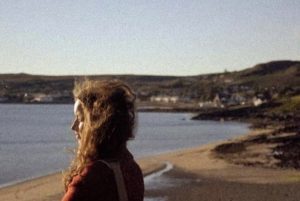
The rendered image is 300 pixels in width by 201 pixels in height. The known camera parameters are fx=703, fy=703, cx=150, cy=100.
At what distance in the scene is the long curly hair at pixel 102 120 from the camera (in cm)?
256

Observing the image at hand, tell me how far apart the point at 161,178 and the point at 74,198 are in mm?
22106

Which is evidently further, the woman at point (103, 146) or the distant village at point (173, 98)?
the distant village at point (173, 98)

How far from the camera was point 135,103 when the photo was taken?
2764 millimetres

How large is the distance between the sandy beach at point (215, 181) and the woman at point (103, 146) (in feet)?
51.9

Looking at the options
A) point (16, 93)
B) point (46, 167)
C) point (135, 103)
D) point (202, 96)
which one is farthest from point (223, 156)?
point (16, 93)

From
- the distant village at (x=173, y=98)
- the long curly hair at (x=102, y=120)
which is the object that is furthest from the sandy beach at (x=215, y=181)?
the distant village at (x=173, y=98)

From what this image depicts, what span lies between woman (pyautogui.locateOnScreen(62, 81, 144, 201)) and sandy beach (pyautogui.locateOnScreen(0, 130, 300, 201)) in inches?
623

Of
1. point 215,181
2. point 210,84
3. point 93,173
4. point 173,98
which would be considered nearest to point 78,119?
point 93,173

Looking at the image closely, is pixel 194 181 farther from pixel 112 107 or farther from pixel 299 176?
pixel 112 107

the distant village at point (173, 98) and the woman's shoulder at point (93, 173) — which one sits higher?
the woman's shoulder at point (93, 173)

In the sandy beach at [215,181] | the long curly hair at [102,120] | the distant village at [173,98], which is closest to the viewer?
the long curly hair at [102,120]

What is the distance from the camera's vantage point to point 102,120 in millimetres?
2596

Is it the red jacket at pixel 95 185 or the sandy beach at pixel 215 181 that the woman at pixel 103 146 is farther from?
the sandy beach at pixel 215 181

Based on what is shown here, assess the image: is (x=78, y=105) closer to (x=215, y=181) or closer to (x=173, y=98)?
(x=215, y=181)
